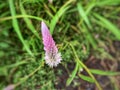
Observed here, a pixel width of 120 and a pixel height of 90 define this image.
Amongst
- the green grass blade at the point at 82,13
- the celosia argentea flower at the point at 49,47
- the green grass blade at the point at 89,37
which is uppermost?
the green grass blade at the point at 82,13

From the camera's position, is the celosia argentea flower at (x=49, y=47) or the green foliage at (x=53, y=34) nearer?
the celosia argentea flower at (x=49, y=47)

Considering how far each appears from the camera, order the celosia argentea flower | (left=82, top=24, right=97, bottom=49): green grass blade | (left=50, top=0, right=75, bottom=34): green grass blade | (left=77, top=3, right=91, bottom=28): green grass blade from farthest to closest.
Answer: (left=82, top=24, right=97, bottom=49): green grass blade, (left=77, top=3, right=91, bottom=28): green grass blade, (left=50, top=0, right=75, bottom=34): green grass blade, the celosia argentea flower

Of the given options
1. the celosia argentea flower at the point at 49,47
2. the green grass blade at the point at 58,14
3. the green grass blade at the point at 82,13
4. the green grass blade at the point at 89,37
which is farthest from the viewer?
the green grass blade at the point at 89,37

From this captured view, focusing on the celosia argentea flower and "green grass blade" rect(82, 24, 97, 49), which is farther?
"green grass blade" rect(82, 24, 97, 49)

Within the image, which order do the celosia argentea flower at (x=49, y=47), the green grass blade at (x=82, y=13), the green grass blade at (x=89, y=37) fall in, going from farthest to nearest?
the green grass blade at (x=89, y=37) < the green grass blade at (x=82, y=13) < the celosia argentea flower at (x=49, y=47)

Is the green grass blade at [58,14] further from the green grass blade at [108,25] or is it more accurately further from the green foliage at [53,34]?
the green grass blade at [108,25]

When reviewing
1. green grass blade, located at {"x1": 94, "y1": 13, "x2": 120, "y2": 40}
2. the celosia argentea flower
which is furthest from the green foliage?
the celosia argentea flower

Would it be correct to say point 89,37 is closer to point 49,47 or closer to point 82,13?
point 82,13

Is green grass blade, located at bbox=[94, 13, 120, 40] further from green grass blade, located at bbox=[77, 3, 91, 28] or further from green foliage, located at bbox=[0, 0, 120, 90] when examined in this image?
green grass blade, located at bbox=[77, 3, 91, 28]

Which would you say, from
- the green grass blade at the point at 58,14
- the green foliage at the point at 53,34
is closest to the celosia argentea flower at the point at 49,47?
the green foliage at the point at 53,34

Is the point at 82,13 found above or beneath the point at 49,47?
above

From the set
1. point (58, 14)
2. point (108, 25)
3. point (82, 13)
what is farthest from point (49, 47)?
point (108, 25)

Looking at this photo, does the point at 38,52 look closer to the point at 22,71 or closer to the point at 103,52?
the point at 22,71
